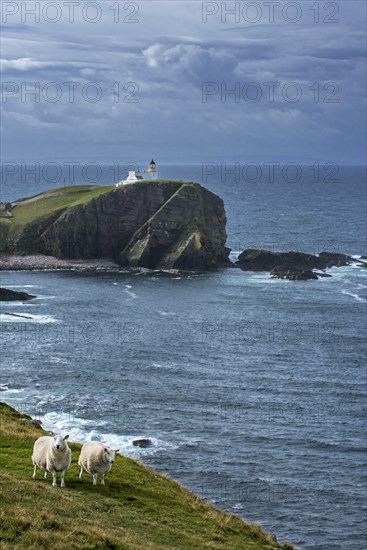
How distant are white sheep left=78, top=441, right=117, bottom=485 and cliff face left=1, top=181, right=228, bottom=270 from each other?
134 meters

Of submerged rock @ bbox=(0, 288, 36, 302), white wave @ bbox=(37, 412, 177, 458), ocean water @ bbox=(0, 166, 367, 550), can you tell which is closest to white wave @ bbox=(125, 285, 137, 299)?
ocean water @ bbox=(0, 166, 367, 550)

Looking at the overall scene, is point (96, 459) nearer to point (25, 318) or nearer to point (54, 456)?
point (54, 456)

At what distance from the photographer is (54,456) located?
104 ft

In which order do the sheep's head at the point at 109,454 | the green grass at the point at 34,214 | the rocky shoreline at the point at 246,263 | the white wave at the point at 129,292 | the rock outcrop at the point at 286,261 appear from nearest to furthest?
the sheep's head at the point at 109,454 < the white wave at the point at 129,292 < the rocky shoreline at the point at 246,263 < the rock outcrop at the point at 286,261 < the green grass at the point at 34,214

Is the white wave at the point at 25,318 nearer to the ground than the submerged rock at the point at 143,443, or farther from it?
farther from it

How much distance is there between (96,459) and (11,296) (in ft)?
346

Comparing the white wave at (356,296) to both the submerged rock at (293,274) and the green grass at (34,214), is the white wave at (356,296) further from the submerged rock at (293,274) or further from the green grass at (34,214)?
the green grass at (34,214)

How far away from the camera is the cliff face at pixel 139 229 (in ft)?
561

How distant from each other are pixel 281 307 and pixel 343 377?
4065cm

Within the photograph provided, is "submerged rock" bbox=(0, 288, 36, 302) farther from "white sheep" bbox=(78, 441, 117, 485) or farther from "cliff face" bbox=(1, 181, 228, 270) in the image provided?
"white sheep" bbox=(78, 441, 117, 485)

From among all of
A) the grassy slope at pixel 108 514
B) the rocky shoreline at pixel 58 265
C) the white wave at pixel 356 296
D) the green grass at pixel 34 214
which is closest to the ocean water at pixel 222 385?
the white wave at pixel 356 296

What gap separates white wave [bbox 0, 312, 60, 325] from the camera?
389 ft

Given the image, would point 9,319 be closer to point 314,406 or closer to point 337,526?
point 314,406

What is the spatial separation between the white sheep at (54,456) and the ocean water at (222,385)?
89.1 ft
